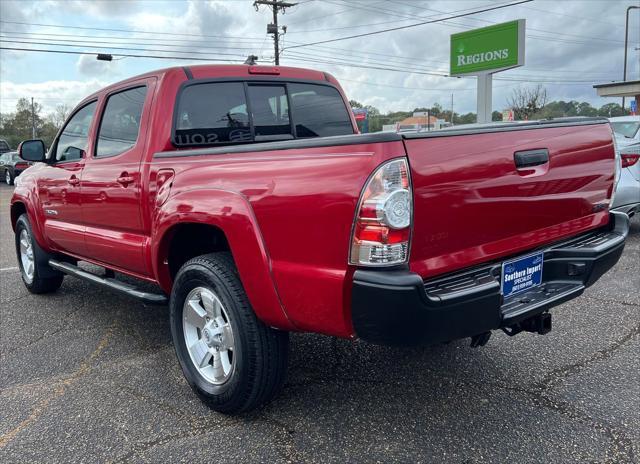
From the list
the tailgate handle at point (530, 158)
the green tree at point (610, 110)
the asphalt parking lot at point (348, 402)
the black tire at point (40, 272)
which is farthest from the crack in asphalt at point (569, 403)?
the green tree at point (610, 110)

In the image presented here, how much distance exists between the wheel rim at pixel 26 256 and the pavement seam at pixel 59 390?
66.1 inches

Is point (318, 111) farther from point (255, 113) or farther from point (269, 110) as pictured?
point (255, 113)

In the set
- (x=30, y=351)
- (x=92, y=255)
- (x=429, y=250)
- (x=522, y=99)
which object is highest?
(x=522, y=99)

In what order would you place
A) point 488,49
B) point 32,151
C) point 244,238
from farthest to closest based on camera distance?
point 488,49 → point 32,151 → point 244,238

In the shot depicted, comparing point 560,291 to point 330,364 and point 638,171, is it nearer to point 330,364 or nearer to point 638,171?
point 330,364

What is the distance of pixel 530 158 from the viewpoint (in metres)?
2.48

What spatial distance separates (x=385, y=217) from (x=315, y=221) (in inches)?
12.5

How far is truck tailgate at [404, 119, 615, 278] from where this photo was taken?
2.16 meters

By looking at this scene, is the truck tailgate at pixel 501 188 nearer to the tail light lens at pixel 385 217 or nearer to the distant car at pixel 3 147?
the tail light lens at pixel 385 217

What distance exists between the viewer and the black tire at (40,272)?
5098 mm

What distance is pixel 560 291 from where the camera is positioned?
8.72ft

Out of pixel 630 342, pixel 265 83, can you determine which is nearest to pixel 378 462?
pixel 630 342

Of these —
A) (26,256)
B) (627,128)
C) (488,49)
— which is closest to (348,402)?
(26,256)

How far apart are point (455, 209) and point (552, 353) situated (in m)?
1.94
